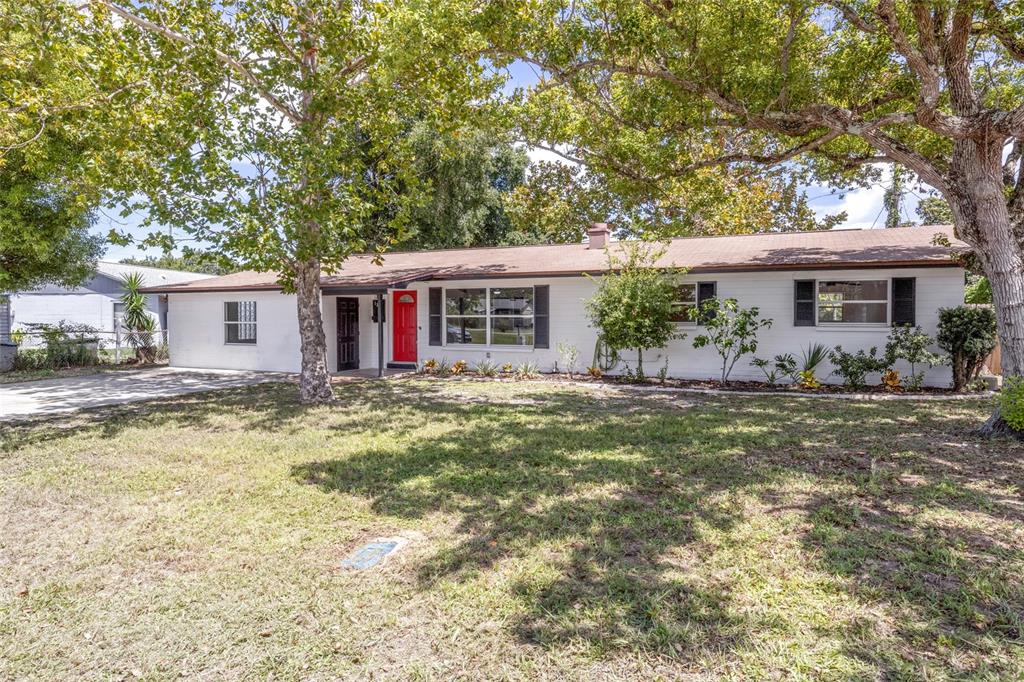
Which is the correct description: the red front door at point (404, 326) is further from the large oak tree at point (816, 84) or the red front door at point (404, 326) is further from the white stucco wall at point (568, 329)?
the large oak tree at point (816, 84)

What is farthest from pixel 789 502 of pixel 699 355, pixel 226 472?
pixel 699 355

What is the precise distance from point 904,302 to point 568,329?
6.81m

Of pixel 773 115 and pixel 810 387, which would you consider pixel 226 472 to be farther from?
pixel 810 387

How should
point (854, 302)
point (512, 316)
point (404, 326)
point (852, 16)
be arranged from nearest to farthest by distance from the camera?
1. point (852, 16)
2. point (854, 302)
3. point (512, 316)
4. point (404, 326)

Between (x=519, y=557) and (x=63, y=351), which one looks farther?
(x=63, y=351)

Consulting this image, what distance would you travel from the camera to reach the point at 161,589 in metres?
3.46

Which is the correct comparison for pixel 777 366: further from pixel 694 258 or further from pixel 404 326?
pixel 404 326

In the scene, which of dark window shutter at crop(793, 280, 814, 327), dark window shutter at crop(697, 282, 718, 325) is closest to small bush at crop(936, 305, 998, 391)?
dark window shutter at crop(793, 280, 814, 327)

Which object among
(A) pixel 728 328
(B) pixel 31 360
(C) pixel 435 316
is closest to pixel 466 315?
(C) pixel 435 316

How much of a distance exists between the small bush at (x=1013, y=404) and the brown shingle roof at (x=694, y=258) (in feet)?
15.9

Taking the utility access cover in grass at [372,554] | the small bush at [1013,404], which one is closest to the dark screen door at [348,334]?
the utility access cover in grass at [372,554]

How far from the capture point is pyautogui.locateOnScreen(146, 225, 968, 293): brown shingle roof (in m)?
11.6

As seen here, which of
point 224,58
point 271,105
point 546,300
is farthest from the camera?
point 546,300

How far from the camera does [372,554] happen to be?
3.94m
